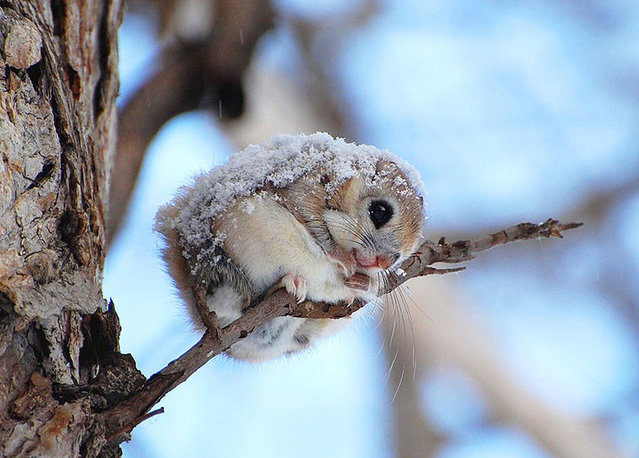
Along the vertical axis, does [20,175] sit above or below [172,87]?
below

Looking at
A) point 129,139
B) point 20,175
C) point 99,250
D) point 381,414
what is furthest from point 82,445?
point 381,414

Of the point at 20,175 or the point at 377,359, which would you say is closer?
the point at 20,175

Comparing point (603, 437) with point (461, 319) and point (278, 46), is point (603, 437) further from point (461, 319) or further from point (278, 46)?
point (278, 46)

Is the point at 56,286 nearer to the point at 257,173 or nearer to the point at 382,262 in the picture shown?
the point at 257,173

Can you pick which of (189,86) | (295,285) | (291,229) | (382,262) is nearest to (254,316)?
(295,285)

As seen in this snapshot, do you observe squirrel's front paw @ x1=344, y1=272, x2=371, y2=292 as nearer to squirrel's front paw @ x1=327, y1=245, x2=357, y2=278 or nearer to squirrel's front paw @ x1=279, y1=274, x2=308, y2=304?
squirrel's front paw @ x1=327, y1=245, x2=357, y2=278

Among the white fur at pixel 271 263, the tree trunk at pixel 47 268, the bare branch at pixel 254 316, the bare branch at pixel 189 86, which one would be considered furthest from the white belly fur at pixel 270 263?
the bare branch at pixel 189 86

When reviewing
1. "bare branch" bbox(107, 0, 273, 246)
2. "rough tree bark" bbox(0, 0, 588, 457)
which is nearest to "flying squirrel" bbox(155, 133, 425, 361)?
"rough tree bark" bbox(0, 0, 588, 457)
